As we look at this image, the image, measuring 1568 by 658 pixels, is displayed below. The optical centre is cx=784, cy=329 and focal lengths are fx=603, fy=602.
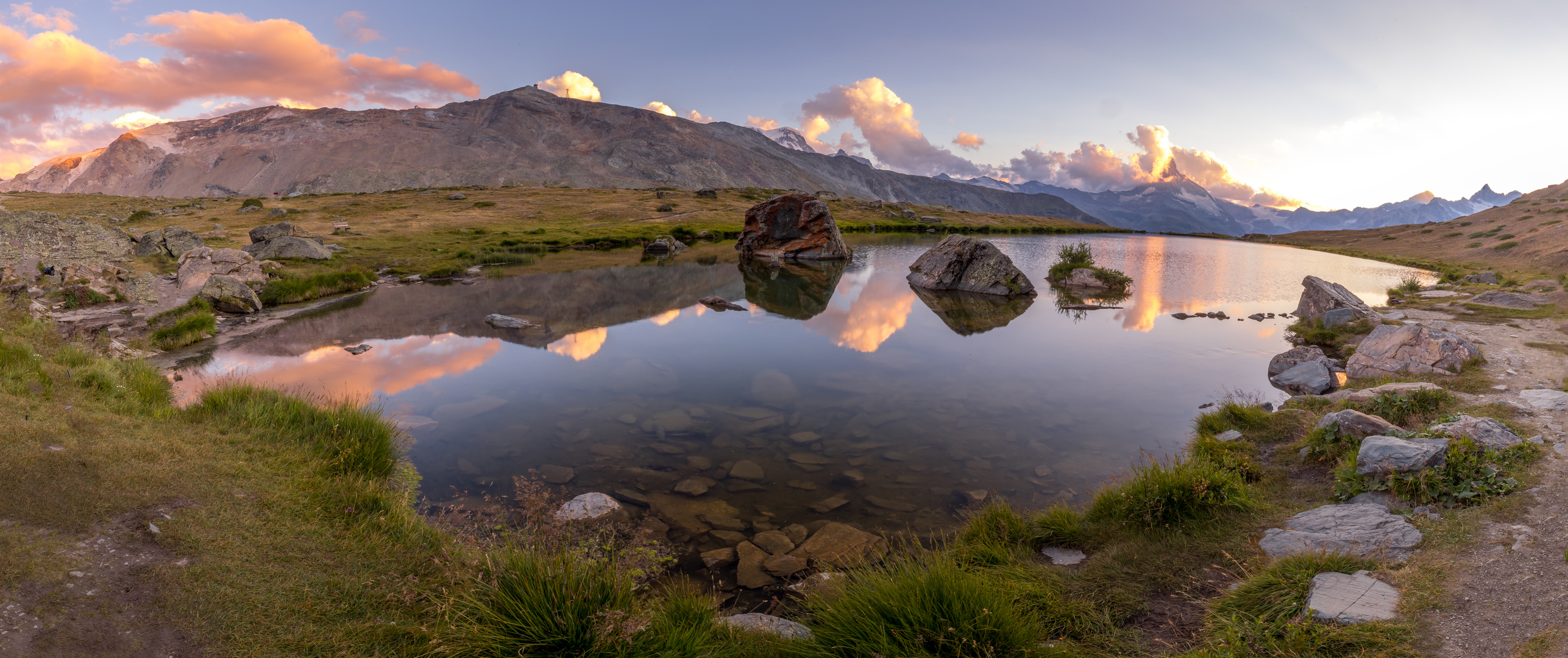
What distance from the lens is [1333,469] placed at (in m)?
8.64

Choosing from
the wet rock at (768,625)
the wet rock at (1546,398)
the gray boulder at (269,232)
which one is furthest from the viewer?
the gray boulder at (269,232)

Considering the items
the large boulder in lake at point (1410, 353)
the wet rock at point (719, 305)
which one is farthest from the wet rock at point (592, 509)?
the wet rock at point (719, 305)

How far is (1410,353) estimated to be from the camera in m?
14.9

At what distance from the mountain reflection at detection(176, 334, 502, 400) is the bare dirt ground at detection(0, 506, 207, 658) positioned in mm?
9429

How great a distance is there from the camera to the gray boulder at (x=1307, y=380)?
15.0m

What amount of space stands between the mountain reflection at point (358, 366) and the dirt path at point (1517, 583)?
1783 centimetres

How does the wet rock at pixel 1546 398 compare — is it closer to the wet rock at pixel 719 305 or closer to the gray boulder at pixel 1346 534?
→ the gray boulder at pixel 1346 534

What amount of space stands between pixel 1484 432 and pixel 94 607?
1553 cm

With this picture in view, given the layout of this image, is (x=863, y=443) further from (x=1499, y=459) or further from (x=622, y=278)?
(x=622, y=278)

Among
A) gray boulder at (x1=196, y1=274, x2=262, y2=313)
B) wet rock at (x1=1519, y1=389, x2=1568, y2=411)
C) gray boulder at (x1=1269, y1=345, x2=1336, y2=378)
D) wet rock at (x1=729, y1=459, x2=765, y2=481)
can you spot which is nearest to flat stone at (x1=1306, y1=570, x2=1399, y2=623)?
wet rock at (x1=729, y1=459, x2=765, y2=481)

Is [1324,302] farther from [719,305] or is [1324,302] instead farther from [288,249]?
[288,249]

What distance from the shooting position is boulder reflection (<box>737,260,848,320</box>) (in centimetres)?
3064

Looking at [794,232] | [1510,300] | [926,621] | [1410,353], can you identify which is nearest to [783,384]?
[926,621]

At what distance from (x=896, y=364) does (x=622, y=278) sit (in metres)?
26.6
